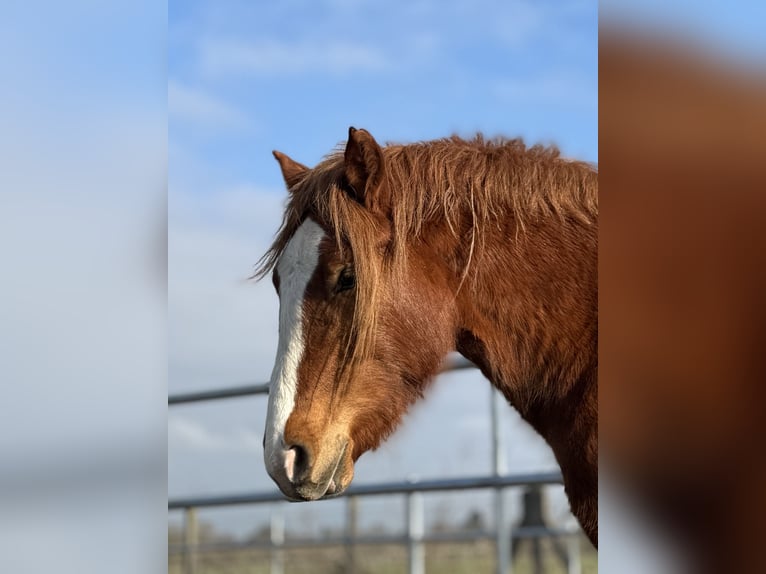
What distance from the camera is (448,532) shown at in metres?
2.36

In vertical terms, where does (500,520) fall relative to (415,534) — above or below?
above

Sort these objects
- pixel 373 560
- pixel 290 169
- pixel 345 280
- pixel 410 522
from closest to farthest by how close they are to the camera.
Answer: pixel 345 280
pixel 290 169
pixel 410 522
pixel 373 560

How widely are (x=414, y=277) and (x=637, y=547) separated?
893 mm

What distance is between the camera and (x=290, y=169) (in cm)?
157

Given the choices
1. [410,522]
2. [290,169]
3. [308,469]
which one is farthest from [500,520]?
[290,169]

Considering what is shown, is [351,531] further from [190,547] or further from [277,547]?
[190,547]

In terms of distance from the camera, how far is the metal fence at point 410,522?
2033 mm

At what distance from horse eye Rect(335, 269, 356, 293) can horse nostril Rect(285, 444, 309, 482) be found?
26cm

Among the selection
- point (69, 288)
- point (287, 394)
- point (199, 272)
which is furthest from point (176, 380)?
point (287, 394)

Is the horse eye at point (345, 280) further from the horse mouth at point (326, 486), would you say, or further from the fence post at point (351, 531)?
the fence post at point (351, 531)

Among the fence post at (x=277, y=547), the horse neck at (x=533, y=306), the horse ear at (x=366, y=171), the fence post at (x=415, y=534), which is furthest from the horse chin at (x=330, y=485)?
the fence post at (x=277, y=547)

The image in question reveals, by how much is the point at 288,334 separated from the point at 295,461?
205 mm

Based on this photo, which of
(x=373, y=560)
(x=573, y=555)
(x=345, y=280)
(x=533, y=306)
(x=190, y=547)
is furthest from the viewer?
(x=373, y=560)

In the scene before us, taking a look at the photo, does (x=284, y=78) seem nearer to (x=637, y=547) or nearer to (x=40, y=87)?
(x=40, y=87)
